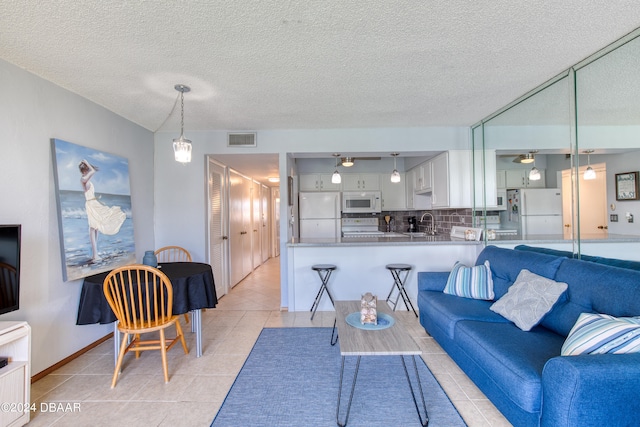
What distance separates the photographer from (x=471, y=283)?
9.02ft

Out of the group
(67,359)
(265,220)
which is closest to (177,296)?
(67,359)

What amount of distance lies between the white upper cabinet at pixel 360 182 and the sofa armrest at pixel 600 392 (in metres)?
4.73

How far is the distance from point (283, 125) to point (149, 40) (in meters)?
1.97

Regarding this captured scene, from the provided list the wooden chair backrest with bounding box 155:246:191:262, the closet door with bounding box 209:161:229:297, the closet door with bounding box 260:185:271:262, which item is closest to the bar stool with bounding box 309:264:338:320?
the closet door with bounding box 209:161:229:297

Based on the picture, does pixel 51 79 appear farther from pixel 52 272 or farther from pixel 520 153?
pixel 520 153

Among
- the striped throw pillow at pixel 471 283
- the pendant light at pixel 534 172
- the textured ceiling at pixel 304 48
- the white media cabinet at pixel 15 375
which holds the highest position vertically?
the textured ceiling at pixel 304 48

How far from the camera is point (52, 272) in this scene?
8.02 ft

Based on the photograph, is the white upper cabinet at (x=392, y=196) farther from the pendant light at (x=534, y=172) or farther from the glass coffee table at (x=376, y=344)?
the glass coffee table at (x=376, y=344)

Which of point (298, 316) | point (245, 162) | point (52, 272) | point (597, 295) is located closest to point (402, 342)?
point (597, 295)

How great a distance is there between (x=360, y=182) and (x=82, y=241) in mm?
4440

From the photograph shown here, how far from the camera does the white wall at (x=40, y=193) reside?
2.13m

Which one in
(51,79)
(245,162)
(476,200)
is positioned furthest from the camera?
(245,162)

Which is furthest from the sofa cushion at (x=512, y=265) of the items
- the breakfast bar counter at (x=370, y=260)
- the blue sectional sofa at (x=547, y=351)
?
the breakfast bar counter at (x=370, y=260)

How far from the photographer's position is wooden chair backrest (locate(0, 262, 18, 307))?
1.80m
